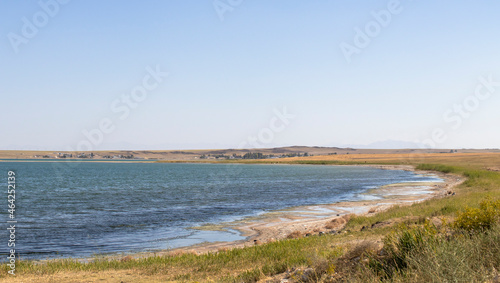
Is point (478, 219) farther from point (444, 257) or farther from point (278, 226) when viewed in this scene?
point (278, 226)

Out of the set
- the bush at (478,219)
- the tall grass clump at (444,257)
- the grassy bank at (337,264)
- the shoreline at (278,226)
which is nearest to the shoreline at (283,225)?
the shoreline at (278,226)

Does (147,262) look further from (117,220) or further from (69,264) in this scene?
(117,220)

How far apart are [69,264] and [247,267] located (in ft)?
17.8

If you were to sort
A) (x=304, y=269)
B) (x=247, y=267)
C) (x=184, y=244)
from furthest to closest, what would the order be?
1. (x=184, y=244)
2. (x=247, y=267)
3. (x=304, y=269)

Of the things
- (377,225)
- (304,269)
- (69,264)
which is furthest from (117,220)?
(304,269)

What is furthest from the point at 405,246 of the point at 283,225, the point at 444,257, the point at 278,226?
the point at 283,225

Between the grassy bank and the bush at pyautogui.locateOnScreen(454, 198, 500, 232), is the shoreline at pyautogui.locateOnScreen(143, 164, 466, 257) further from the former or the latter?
the bush at pyautogui.locateOnScreen(454, 198, 500, 232)

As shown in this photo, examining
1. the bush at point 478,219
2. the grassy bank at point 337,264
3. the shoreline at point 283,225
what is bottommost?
the shoreline at point 283,225

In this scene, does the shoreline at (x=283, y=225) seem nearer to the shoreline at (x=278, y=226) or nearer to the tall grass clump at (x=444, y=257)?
the shoreline at (x=278, y=226)

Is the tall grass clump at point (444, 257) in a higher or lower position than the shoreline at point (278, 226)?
higher

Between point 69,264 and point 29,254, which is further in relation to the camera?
point 29,254

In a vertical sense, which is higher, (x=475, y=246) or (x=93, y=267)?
(x=475, y=246)

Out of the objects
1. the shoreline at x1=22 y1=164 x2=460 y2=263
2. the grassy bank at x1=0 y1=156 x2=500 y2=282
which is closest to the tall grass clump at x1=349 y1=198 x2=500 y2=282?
the grassy bank at x1=0 y1=156 x2=500 y2=282

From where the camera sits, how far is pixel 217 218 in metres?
27.8
